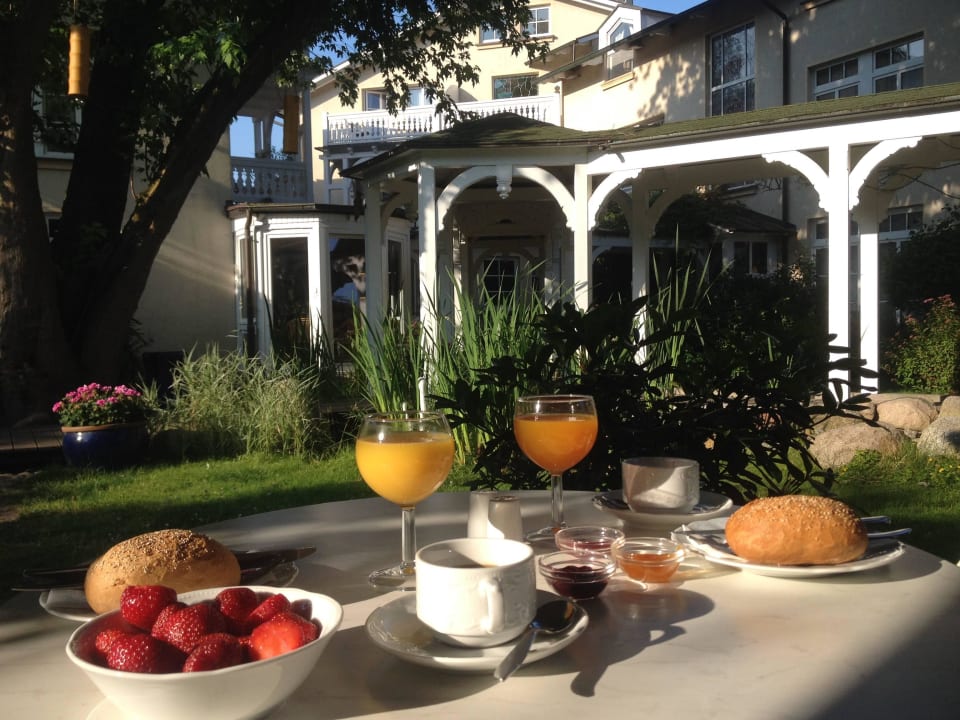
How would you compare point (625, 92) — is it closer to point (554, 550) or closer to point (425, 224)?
point (425, 224)

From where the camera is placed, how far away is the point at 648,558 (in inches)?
52.0

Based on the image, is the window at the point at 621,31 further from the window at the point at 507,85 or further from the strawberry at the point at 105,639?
the strawberry at the point at 105,639

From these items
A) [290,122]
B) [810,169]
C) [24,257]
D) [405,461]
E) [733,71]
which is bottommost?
[405,461]

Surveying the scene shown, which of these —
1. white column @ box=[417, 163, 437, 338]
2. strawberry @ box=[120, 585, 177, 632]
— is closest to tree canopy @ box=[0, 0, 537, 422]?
white column @ box=[417, 163, 437, 338]

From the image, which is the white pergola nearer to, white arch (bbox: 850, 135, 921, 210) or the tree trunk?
white arch (bbox: 850, 135, 921, 210)

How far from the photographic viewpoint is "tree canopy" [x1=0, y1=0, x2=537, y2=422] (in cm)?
710

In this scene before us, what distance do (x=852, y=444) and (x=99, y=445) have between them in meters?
5.76

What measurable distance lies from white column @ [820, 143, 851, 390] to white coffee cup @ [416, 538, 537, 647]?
6524mm

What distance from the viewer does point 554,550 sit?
154 cm

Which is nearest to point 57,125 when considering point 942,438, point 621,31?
point 942,438

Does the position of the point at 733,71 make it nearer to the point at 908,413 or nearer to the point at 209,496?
the point at 908,413

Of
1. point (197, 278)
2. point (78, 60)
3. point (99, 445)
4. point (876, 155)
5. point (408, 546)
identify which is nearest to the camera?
point (408, 546)

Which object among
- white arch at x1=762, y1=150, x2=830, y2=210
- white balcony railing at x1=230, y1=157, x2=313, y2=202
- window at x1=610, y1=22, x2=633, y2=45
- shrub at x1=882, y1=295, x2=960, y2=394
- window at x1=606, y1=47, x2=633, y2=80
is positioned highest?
window at x1=610, y1=22, x2=633, y2=45

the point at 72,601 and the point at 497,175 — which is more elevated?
the point at 497,175
